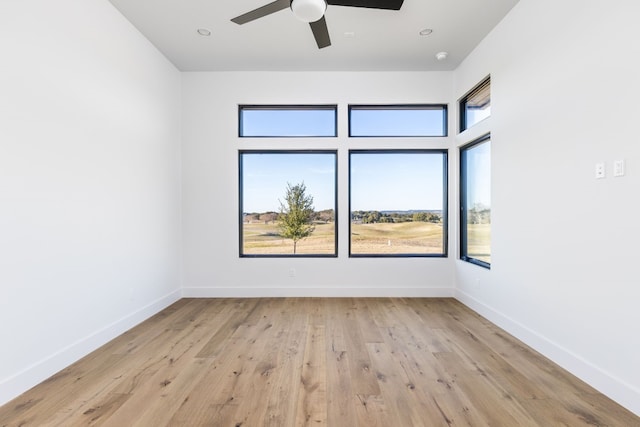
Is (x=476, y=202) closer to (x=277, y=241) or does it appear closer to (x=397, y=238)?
(x=397, y=238)

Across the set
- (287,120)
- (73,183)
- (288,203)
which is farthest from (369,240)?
(73,183)

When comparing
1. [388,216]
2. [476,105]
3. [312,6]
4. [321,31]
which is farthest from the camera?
[388,216]

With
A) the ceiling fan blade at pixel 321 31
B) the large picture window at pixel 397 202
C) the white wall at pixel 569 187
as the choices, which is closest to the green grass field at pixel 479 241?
the white wall at pixel 569 187

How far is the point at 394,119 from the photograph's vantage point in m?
4.16

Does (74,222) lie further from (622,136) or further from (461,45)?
(461,45)

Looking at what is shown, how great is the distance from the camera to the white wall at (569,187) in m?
1.81

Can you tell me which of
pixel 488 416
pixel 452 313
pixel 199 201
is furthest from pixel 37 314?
pixel 452 313

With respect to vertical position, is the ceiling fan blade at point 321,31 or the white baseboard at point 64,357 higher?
the ceiling fan blade at point 321,31

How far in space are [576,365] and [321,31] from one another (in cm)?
323

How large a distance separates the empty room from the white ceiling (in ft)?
0.10

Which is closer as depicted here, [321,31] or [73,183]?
[73,183]

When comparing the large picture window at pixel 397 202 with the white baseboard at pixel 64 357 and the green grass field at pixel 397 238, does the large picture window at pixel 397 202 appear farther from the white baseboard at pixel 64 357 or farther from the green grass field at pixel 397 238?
the white baseboard at pixel 64 357

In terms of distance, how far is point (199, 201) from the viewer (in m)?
4.08

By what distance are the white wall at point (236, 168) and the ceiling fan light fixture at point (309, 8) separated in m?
1.78
